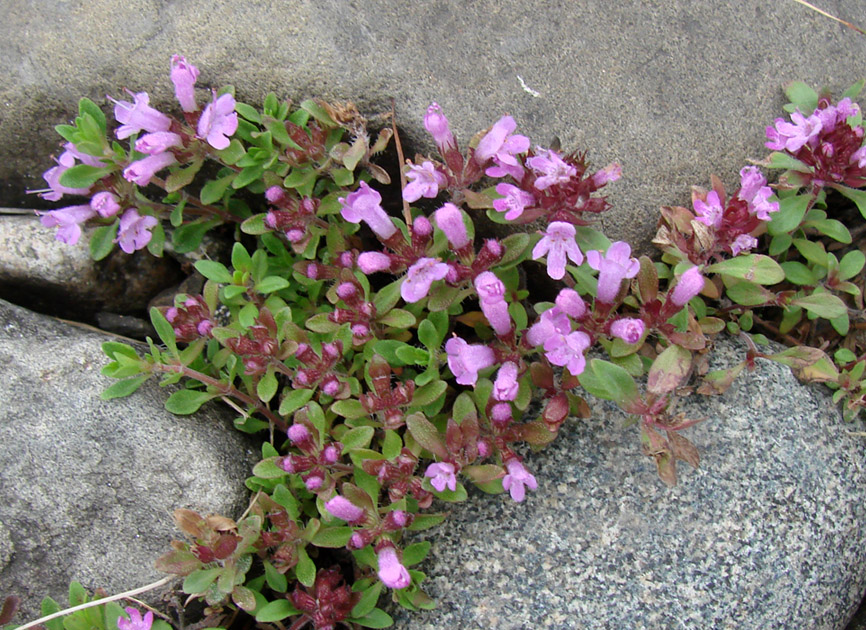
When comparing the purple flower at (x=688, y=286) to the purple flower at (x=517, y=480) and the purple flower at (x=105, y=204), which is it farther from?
the purple flower at (x=105, y=204)

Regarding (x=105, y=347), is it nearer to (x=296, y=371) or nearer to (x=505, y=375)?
(x=296, y=371)

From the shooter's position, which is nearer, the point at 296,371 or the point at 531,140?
the point at 296,371

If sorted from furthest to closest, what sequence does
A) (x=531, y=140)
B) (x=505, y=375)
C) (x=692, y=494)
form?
(x=531, y=140)
(x=692, y=494)
(x=505, y=375)

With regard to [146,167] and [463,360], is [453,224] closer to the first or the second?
[463,360]

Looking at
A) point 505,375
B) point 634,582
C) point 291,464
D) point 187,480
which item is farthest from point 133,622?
point 634,582

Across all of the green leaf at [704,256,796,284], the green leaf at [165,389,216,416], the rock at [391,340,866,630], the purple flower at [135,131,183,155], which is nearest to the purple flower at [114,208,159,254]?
the purple flower at [135,131,183,155]

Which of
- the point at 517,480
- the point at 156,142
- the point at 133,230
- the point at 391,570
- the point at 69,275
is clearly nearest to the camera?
the point at 391,570

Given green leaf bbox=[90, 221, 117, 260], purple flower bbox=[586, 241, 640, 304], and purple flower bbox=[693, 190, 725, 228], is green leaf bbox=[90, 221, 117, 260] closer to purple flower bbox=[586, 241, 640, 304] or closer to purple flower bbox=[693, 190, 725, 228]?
purple flower bbox=[586, 241, 640, 304]

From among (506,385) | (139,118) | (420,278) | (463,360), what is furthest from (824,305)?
(139,118)
